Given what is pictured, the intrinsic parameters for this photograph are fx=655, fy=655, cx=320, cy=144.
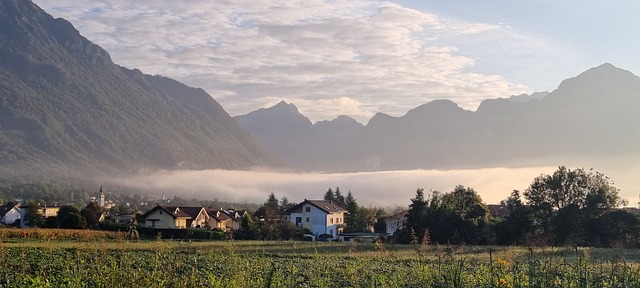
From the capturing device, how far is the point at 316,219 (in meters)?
74.5

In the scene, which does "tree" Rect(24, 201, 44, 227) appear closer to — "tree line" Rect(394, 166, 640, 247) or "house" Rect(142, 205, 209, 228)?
"house" Rect(142, 205, 209, 228)

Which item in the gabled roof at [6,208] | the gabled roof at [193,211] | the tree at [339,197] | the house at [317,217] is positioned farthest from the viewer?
the tree at [339,197]

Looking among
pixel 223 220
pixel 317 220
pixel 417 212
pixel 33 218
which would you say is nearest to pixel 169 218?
pixel 223 220

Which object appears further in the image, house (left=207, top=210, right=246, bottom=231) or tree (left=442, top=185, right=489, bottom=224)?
house (left=207, top=210, right=246, bottom=231)

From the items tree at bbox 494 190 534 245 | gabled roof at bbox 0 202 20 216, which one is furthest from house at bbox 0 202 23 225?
tree at bbox 494 190 534 245

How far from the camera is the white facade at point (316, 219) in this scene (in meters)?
73.8

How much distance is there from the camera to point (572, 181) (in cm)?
5075

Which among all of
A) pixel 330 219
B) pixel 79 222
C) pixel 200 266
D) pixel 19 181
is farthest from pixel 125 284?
pixel 19 181

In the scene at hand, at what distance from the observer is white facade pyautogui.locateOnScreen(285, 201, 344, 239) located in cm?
7375

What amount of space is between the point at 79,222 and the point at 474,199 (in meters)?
Answer: 34.3

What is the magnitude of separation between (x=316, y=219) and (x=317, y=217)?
26 centimetres

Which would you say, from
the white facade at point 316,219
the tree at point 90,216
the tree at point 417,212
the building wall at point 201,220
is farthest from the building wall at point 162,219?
the tree at point 417,212

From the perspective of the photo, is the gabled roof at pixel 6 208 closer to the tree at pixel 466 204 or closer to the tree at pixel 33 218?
the tree at pixel 33 218

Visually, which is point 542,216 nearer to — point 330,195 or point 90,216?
point 90,216
